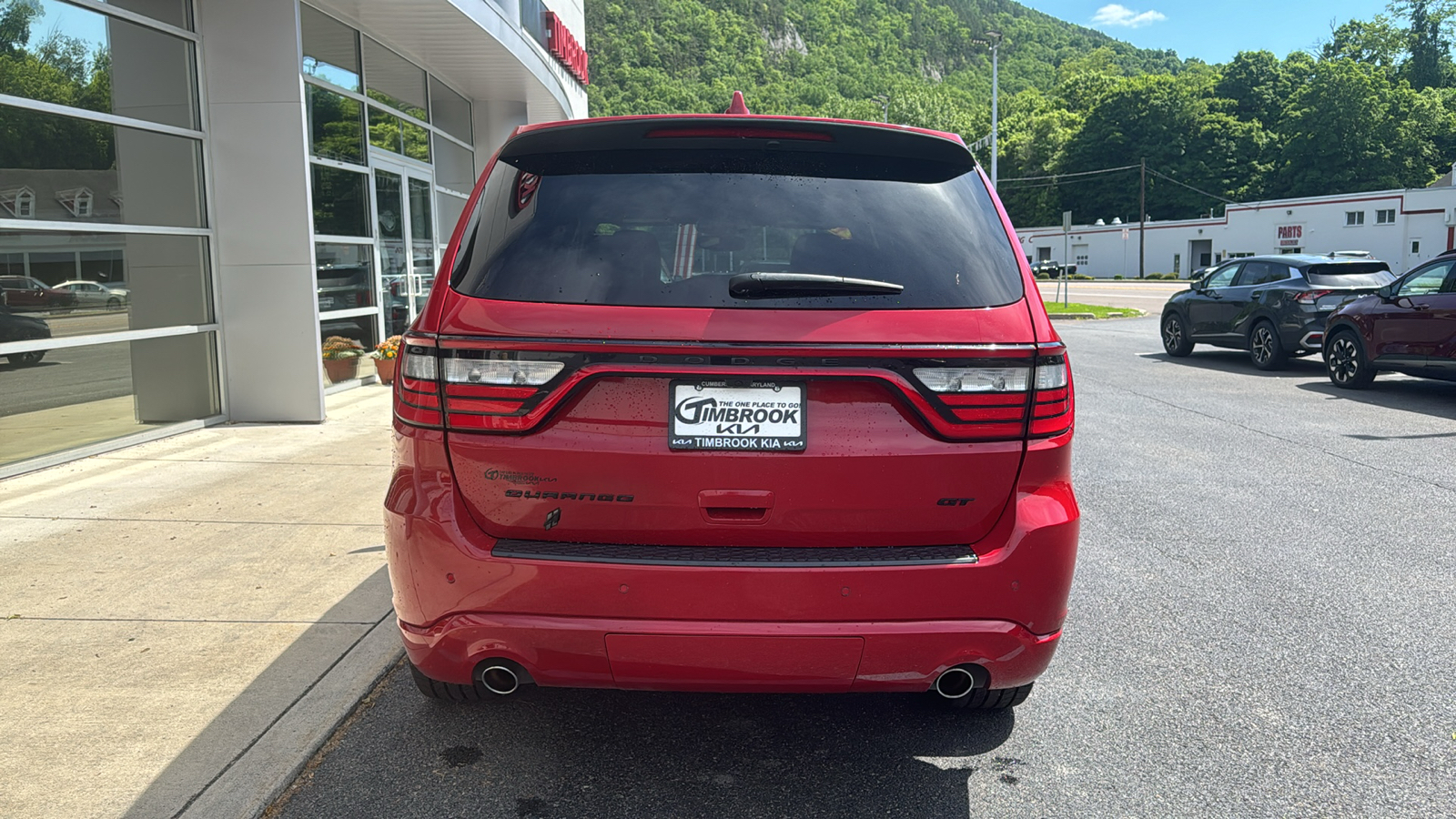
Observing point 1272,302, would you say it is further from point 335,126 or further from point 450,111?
point 450,111

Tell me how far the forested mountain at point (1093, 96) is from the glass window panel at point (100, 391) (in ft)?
213

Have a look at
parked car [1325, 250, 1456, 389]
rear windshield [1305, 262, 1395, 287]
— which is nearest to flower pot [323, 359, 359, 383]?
parked car [1325, 250, 1456, 389]

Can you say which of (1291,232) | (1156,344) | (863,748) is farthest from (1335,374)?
(1291,232)

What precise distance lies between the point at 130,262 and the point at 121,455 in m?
1.63

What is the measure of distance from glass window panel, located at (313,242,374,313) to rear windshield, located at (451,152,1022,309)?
28.8 ft

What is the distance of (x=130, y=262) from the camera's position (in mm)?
8484

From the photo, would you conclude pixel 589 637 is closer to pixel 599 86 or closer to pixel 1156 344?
pixel 1156 344

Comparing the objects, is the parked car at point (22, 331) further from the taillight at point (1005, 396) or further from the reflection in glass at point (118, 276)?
the taillight at point (1005, 396)

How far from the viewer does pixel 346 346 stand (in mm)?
12234

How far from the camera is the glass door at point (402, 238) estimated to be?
44.0 ft

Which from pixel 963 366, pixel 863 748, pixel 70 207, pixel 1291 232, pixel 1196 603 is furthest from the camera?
pixel 1291 232

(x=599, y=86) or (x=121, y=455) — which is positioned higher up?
(x=599, y=86)

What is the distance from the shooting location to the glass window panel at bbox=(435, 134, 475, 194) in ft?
53.1

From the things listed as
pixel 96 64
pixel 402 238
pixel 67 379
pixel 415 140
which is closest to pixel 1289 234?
pixel 415 140
